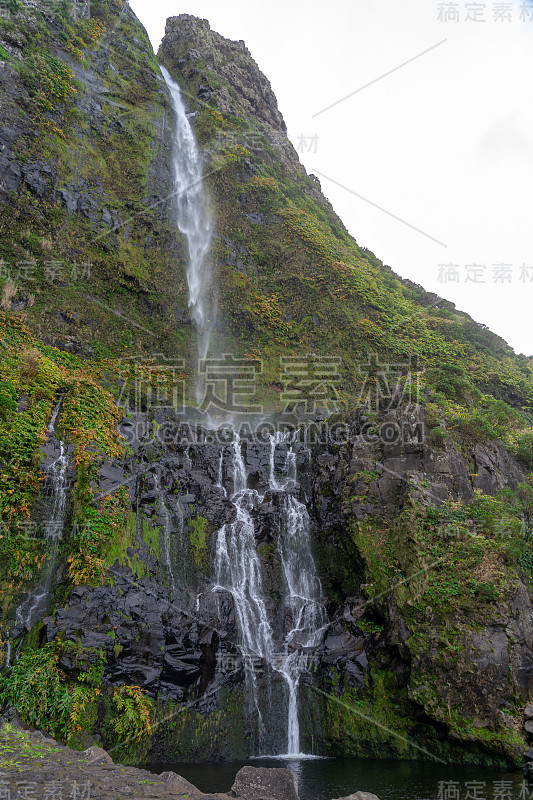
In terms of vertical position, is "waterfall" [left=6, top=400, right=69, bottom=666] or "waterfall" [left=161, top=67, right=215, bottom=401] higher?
"waterfall" [left=161, top=67, right=215, bottom=401]

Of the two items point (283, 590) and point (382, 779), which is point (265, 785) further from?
point (283, 590)

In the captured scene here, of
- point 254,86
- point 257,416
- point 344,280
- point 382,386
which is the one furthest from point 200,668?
→ point 254,86

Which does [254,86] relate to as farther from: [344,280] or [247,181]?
[344,280]

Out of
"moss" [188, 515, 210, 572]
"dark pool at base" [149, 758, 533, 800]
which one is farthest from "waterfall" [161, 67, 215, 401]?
"dark pool at base" [149, 758, 533, 800]

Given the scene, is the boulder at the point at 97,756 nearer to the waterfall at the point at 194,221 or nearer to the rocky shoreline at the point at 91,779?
the rocky shoreline at the point at 91,779

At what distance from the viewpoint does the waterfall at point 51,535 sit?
392 inches

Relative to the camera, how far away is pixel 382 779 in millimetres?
8688

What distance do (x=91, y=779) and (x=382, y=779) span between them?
551 cm

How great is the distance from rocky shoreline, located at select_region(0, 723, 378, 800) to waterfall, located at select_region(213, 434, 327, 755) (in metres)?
4.54

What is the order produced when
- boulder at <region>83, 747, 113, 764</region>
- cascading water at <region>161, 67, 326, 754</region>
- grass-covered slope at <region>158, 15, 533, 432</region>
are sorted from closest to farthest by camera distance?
boulder at <region>83, 747, 113, 764</region> < cascading water at <region>161, 67, 326, 754</region> < grass-covered slope at <region>158, 15, 533, 432</region>

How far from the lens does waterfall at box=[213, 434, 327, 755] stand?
1162 cm

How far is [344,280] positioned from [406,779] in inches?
807

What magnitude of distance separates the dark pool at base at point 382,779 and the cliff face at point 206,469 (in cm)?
56

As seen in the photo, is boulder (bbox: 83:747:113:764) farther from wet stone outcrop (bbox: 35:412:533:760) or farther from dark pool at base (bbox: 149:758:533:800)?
wet stone outcrop (bbox: 35:412:533:760)
